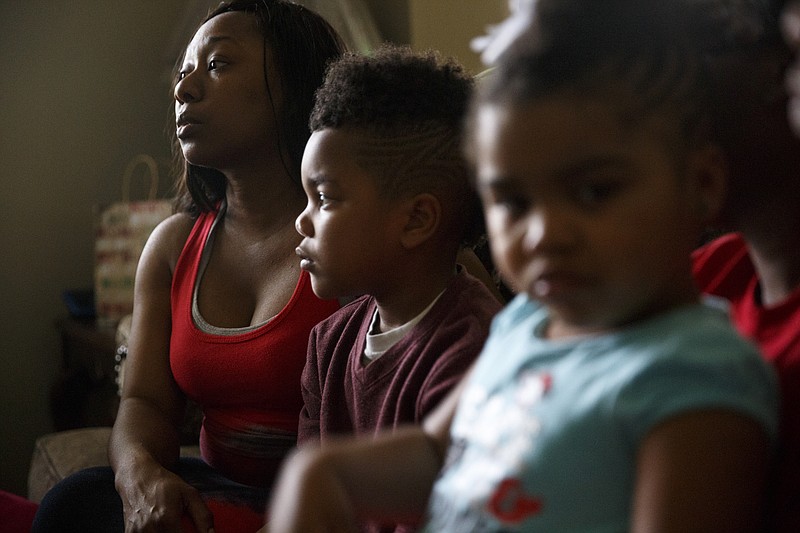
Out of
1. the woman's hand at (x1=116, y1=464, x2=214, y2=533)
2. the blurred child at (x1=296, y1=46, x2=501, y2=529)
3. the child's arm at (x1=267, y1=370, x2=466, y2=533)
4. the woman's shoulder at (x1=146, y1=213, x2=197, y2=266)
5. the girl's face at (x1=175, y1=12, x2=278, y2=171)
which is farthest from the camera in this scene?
the woman's shoulder at (x1=146, y1=213, x2=197, y2=266)

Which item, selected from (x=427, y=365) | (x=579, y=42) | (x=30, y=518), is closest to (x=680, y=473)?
(x=579, y=42)

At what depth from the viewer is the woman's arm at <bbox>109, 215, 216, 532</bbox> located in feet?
3.83

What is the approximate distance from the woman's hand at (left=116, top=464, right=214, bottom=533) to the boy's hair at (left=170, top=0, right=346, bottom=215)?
46cm

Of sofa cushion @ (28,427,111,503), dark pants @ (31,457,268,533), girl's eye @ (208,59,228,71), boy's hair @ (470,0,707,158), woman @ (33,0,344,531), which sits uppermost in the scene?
girl's eye @ (208,59,228,71)

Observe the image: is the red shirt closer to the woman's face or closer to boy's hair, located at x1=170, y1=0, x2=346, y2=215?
the woman's face

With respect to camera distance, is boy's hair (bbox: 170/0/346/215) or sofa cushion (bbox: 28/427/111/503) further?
sofa cushion (bbox: 28/427/111/503)

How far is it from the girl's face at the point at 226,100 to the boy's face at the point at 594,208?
29.6 inches

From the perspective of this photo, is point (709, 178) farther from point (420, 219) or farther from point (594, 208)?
point (420, 219)

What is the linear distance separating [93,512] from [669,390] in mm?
947

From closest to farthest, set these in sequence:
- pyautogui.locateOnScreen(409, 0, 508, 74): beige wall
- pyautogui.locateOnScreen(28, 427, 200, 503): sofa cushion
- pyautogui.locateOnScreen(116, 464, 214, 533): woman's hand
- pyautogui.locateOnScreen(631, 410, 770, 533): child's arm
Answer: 1. pyautogui.locateOnScreen(631, 410, 770, 533): child's arm
2. pyautogui.locateOnScreen(116, 464, 214, 533): woman's hand
3. pyautogui.locateOnScreen(28, 427, 200, 503): sofa cushion
4. pyautogui.locateOnScreen(409, 0, 508, 74): beige wall

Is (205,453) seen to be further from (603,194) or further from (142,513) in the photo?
(603,194)

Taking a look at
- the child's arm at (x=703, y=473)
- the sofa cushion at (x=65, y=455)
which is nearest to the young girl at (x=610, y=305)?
the child's arm at (x=703, y=473)

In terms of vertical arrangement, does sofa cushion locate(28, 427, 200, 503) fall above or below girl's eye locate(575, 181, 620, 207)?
below

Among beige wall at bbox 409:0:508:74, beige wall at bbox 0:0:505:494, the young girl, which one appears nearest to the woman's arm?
the young girl
